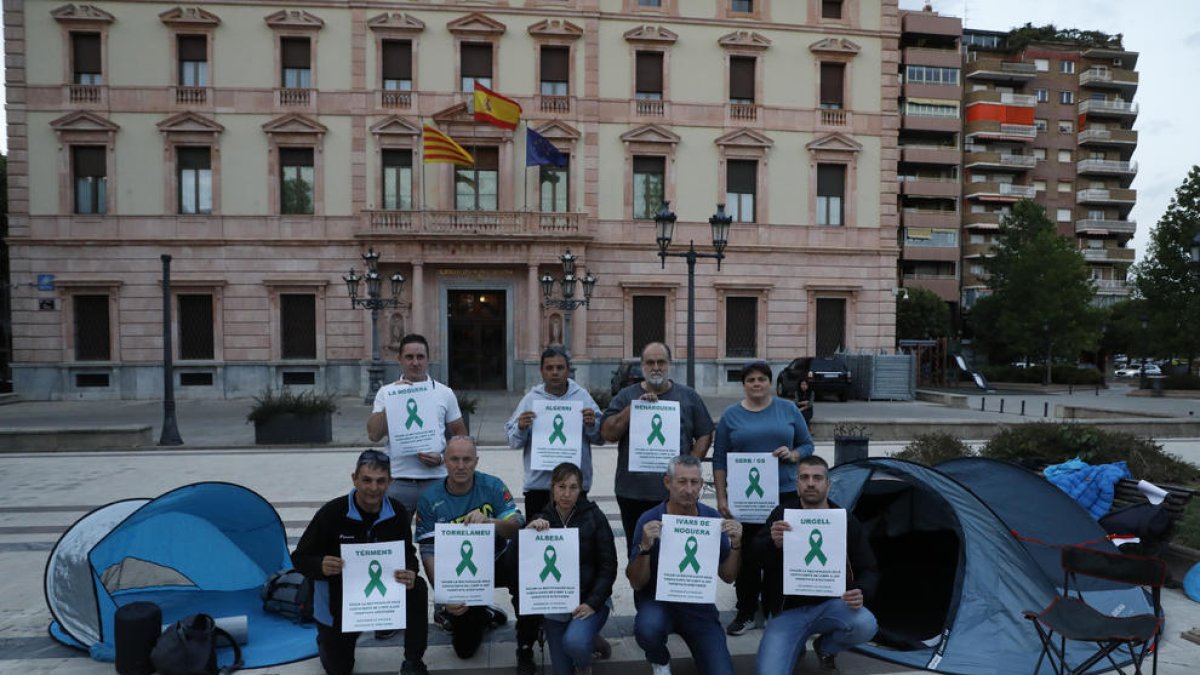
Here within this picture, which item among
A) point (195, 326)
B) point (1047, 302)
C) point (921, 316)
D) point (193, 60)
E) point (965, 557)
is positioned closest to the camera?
point (965, 557)

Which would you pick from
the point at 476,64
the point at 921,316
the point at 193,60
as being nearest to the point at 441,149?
the point at 476,64

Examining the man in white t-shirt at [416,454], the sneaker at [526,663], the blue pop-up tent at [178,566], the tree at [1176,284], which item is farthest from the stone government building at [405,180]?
the sneaker at [526,663]

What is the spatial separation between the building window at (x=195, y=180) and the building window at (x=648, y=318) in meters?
16.2

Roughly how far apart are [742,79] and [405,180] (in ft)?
44.7

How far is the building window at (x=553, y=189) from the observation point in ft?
A: 88.0

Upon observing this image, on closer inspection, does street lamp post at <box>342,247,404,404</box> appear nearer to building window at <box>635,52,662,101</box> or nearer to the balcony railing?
the balcony railing

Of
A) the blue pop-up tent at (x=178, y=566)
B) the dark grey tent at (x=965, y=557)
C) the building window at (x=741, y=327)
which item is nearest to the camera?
the dark grey tent at (x=965, y=557)

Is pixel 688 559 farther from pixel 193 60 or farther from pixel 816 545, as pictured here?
pixel 193 60

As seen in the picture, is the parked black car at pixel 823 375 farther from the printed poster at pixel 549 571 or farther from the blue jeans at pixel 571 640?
the printed poster at pixel 549 571

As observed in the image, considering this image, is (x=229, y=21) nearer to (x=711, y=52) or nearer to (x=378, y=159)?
(x=378, y=159)

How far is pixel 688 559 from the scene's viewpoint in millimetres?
4527

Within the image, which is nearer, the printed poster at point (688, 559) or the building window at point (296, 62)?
the printed poster at point (688, 559)

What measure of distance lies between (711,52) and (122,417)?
77.3ft

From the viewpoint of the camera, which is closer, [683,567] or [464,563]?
[683,567]
